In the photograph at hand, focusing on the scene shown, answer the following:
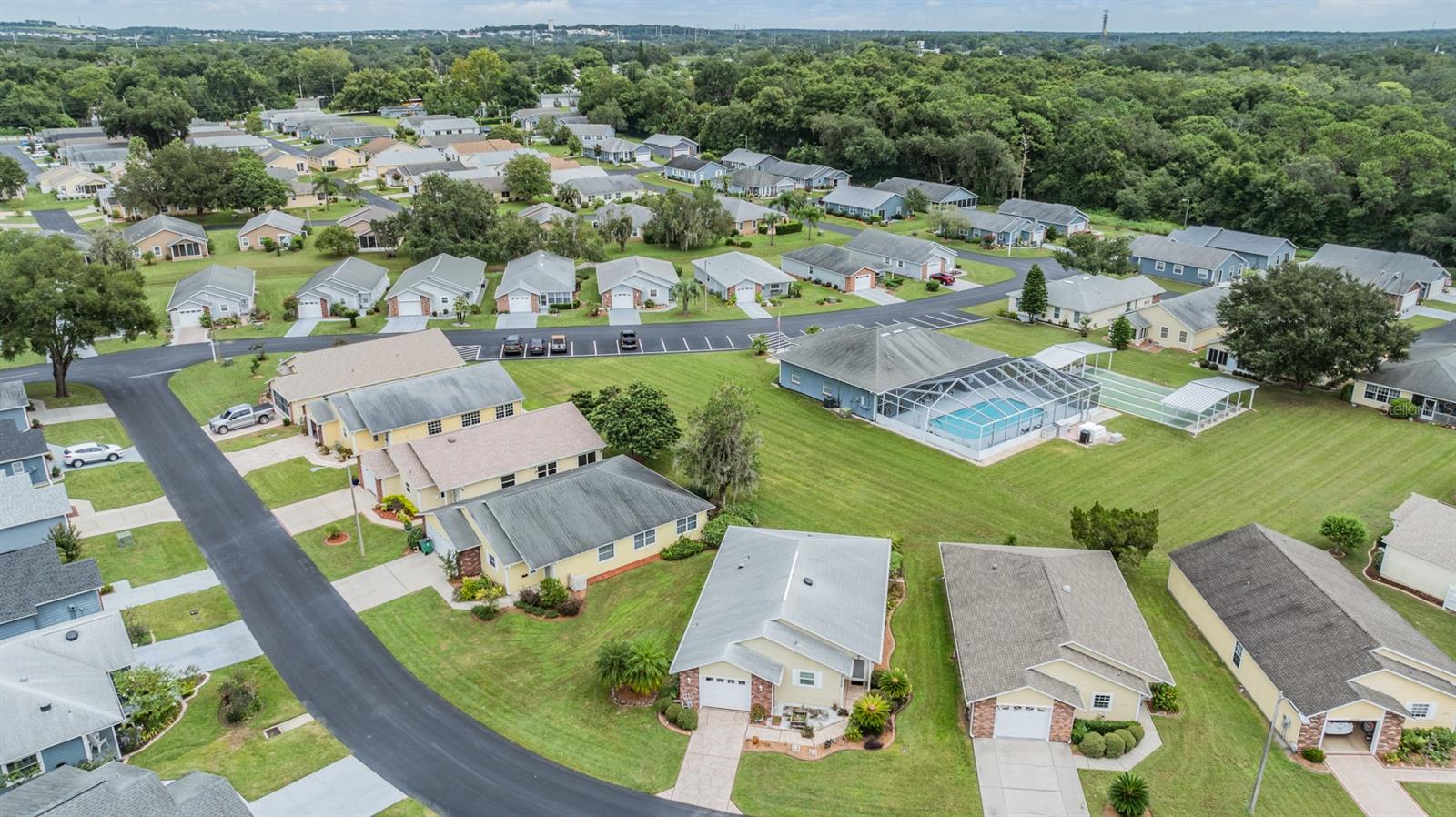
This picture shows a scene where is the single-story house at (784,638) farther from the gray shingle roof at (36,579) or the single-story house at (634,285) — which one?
the single-story house at (634,285)

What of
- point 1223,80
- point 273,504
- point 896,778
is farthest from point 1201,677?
point 1223,80

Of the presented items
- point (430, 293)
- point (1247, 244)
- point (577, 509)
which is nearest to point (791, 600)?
point (577, 509)

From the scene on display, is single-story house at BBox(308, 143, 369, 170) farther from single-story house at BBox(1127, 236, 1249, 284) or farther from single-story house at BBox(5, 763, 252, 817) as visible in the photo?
single-story house at BBox(5, 763, 252, 817)

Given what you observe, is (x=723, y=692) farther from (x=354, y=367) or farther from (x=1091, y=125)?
(x=1091, y=125)

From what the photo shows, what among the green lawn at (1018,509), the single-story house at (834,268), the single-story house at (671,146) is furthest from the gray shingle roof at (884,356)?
the single-story house at (671,146)

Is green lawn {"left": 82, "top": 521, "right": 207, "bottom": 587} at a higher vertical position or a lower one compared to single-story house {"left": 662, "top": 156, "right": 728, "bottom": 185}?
lower

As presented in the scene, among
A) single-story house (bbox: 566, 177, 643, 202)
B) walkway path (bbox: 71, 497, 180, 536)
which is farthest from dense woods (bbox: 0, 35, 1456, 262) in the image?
walkway path (bbox: 71, 497, 180, 536)
